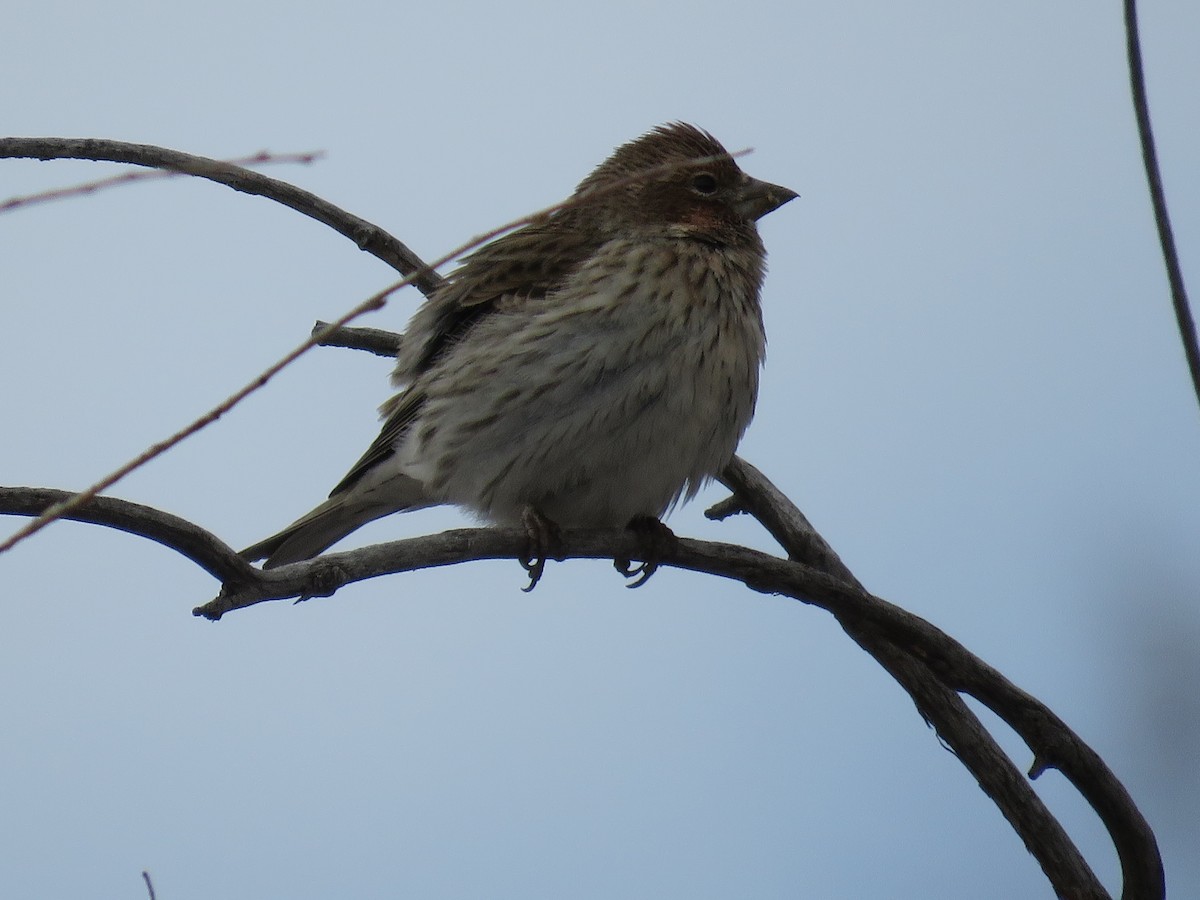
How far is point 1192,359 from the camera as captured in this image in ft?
7.02

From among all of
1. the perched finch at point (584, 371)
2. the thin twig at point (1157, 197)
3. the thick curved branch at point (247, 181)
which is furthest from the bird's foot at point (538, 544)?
the thin twig at point (1157, 197)

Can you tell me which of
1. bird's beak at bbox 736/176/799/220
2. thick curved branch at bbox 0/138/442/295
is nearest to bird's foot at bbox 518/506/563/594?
thick curved branch at bbox 0/138/442/295

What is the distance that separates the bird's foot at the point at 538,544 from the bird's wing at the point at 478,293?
93cm

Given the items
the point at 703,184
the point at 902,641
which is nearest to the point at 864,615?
the point at 902,641

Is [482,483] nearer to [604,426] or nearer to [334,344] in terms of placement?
[604,426]

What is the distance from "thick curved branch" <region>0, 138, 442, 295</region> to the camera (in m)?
4.08

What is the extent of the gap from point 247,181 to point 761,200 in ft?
6.50

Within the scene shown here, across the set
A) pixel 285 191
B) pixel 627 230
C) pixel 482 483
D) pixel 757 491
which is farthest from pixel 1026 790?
pixel 285 191

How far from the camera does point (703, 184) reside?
18.2 feet

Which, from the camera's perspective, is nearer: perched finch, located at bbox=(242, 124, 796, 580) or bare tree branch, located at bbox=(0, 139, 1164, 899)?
bare tree branch, located at bbox=(0, 139, 1164, 899)

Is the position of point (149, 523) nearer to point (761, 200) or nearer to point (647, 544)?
point (647, 544)

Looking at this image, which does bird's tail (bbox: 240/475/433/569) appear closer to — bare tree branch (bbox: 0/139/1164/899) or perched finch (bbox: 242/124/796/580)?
perched finch (bbox: 242/124/796/580)

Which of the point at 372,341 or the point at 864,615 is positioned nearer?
the point at 864,615

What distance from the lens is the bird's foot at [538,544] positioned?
4434 mm
